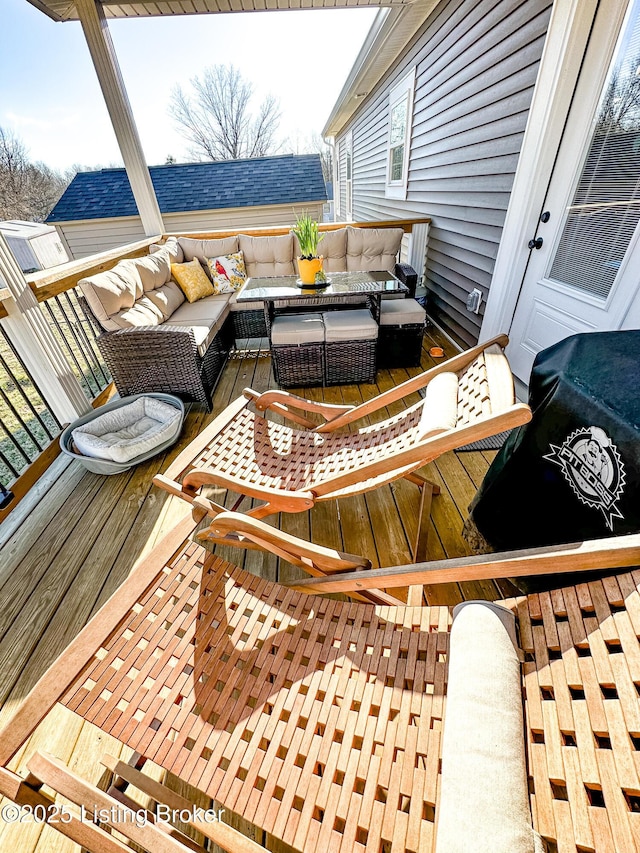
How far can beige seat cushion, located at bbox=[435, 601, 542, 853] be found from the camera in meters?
0.55

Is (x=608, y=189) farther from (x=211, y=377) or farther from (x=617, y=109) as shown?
(x=211, y=377)

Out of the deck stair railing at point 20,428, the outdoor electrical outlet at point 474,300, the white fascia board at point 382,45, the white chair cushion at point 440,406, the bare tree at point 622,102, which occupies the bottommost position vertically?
the deck stair railing at point 20,428

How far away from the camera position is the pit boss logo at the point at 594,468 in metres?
0.93

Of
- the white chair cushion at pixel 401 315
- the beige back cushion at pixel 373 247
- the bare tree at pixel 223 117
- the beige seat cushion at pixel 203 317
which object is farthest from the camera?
the bare tree at pixel 223 117

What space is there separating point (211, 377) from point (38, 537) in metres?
1.59

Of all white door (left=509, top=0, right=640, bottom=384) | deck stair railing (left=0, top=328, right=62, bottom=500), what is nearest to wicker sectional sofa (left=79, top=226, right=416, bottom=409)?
deck stair railing (left=0, top=328, right=62, bottom=500)

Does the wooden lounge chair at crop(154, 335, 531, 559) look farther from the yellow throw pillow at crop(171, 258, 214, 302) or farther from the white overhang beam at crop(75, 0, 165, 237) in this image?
the white overhang beam at crop(75, 0, 165, 237)

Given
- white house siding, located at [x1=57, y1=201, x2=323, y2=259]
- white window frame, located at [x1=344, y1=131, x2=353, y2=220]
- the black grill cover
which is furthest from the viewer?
white window frame, located at [x1=344, y1=131, x2=353, y2=220]

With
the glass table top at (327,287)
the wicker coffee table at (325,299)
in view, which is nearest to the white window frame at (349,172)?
the glass table top at (327,287)

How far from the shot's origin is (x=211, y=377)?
297 centimetres

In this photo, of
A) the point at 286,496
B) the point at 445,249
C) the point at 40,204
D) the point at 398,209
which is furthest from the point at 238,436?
the point at 40,204

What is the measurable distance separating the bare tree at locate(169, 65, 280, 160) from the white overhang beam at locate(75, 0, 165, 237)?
44.3 feet

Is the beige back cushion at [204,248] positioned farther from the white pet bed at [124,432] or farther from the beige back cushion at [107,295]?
the white pet bed at [124,432]

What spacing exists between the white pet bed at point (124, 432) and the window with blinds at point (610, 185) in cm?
260
